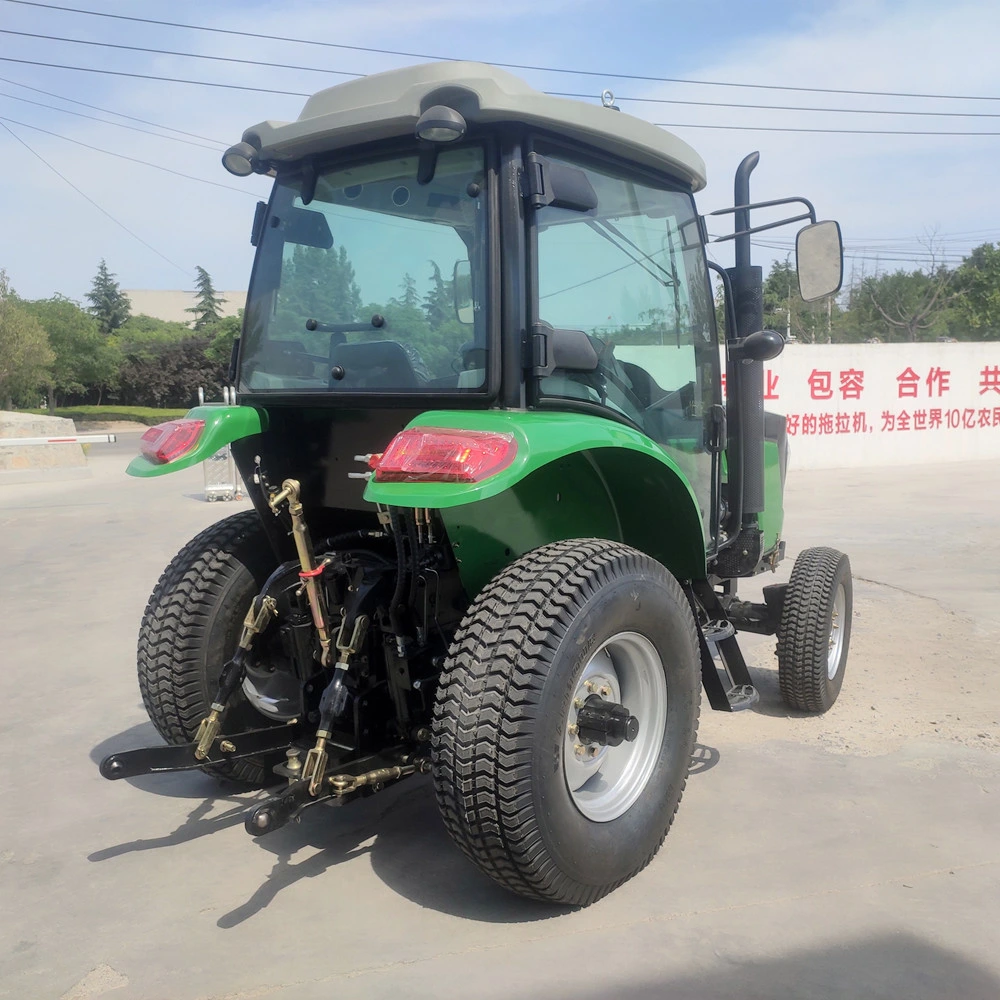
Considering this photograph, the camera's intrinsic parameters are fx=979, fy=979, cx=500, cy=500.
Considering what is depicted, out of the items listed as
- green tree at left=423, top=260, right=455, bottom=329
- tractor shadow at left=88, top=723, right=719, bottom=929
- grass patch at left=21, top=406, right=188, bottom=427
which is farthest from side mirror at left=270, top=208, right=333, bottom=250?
grass patch at left=21, top=406, right=188, bottom=427

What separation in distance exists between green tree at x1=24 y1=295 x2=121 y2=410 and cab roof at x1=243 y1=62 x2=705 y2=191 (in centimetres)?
4541

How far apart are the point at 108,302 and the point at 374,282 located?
81.9 meters

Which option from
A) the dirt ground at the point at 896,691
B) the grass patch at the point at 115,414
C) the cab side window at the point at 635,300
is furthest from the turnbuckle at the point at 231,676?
the grass patch at the point at 115,414

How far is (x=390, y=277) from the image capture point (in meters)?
3.15

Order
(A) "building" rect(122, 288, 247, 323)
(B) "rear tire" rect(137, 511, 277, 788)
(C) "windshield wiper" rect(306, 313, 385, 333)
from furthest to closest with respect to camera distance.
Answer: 1. (A) "building" rect(122, 288, 247, 323)
2. (B) "rear tire" rect(137, 511, 277, 788)
3. (C) "windshield wiper" rect(306, 313, 385, 333)

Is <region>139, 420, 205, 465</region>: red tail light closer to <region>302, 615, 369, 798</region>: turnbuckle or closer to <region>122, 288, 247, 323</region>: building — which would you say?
<region>302, 615, 369, 798</region>: turnbuckle

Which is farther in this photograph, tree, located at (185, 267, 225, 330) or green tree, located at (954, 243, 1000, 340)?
tree, located at (185, 267, 225, 330)

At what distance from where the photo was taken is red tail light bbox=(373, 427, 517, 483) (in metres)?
2.47

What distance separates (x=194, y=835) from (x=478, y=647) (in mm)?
1430

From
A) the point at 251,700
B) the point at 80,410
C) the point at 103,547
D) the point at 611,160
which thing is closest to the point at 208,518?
the point at 103,547

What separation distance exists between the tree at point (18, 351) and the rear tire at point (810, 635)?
1369 inches

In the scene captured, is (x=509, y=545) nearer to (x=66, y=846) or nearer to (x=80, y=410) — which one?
(x=66, y=846)

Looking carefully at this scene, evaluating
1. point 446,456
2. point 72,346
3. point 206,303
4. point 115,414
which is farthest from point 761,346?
point 206,303

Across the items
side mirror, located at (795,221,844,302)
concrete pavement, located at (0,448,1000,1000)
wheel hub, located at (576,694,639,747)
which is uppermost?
side mirror, located at (795,221,844,302)
